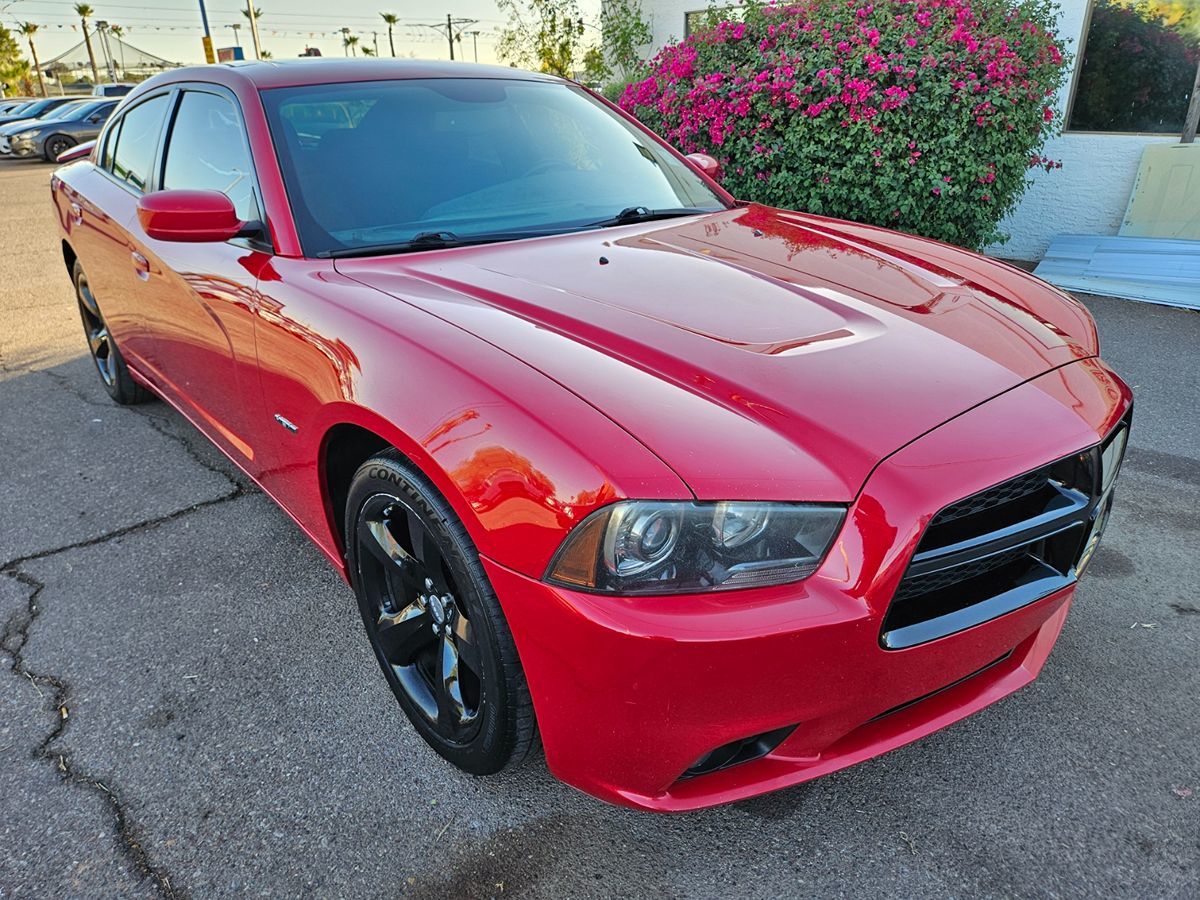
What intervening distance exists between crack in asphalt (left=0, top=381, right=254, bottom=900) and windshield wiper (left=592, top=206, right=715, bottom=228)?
6.13 ft

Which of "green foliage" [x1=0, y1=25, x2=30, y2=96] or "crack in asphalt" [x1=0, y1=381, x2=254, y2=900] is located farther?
"green foliage" [x1=0, y1=25, x2=30, y2=96]

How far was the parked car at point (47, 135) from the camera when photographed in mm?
19562

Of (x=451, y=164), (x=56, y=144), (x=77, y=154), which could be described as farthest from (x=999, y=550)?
(x=56, y=144)

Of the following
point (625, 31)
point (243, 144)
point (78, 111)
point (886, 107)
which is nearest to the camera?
point (243, 144)

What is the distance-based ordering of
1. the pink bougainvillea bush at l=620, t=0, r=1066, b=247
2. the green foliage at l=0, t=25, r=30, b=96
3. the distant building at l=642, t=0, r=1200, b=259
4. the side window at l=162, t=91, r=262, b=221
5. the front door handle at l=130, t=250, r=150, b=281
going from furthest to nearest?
the green foliage at l=0, t=25, r=30, b=96 < the distant building at l=642, t=0, r=1200, b=259 < the pink bougainvillea bush at l=620, t=0, r=1066, b=247 < the front door handle at l=130, t=250, r=150, b=281 < the side window at l=162, t=91, r=262, b=221

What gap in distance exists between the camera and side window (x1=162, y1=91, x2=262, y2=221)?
2592 millimetres

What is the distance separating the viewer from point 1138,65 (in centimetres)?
716

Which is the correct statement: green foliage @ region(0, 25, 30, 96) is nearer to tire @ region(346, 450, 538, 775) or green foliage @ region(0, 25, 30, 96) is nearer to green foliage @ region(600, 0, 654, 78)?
green foliage @ region(600, 0, 654, 78)

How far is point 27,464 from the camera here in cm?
→ 376

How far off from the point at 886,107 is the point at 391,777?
18.6ft

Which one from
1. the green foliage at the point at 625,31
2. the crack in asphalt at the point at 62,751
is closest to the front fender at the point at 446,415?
the crack in asphalt at the point at 62,751

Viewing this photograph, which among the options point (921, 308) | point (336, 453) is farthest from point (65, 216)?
point (921, 308)

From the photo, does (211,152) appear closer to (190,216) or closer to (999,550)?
(190,216)

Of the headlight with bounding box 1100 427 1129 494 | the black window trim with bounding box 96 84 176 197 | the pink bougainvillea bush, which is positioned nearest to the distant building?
the pink bougainvillea bush
